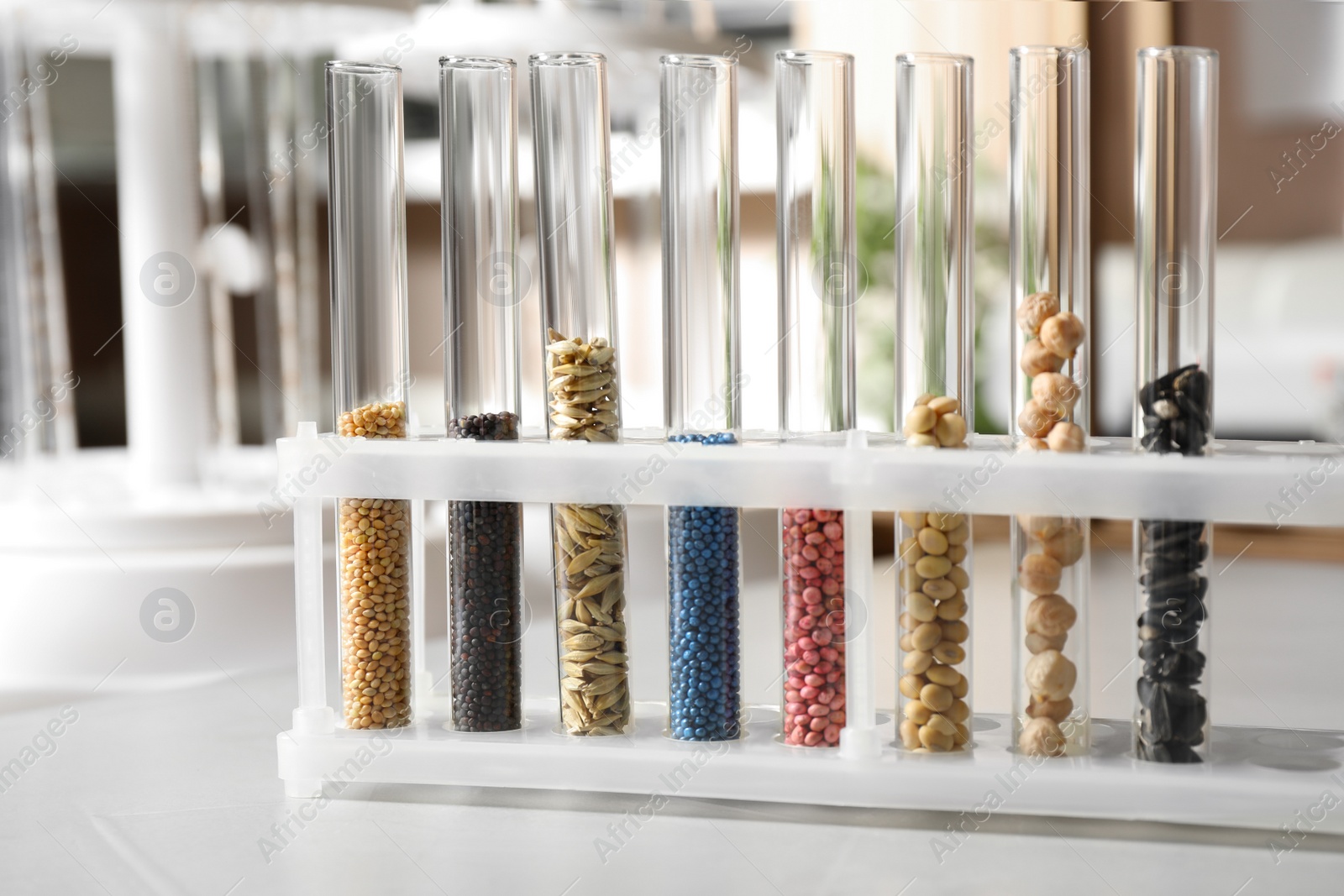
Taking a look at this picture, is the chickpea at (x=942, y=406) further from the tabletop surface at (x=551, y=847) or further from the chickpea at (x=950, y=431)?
the tabletop surface at (x=551, y=847)

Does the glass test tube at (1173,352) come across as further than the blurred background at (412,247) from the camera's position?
No

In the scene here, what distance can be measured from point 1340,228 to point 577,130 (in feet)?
6.62

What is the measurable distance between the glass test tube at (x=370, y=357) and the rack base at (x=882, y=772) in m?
0.04

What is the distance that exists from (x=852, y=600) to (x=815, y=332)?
0.55 feet

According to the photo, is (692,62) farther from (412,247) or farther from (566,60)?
(412,247)

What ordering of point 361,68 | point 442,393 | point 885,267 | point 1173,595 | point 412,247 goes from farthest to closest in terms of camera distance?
point 412,247
point 885,267
point 442,393
point 361,68
point 1173,595

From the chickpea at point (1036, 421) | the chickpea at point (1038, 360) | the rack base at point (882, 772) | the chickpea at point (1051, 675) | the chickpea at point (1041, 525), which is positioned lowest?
the rack base at point (882, 772)

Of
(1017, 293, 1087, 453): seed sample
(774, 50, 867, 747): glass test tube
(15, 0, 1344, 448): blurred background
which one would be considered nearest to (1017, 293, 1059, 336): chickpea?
(1017, 293, 1087, 453): seed sample

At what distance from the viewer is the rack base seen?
2.40ft

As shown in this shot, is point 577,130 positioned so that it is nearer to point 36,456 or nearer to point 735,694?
point 735,694

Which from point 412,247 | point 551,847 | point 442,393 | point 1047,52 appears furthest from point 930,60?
point 412,247

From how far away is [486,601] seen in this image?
2.69 ft

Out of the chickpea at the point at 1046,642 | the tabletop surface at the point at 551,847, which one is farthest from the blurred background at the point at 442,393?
the chickpea at the point at 1046,642

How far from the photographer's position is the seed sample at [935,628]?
76cm
